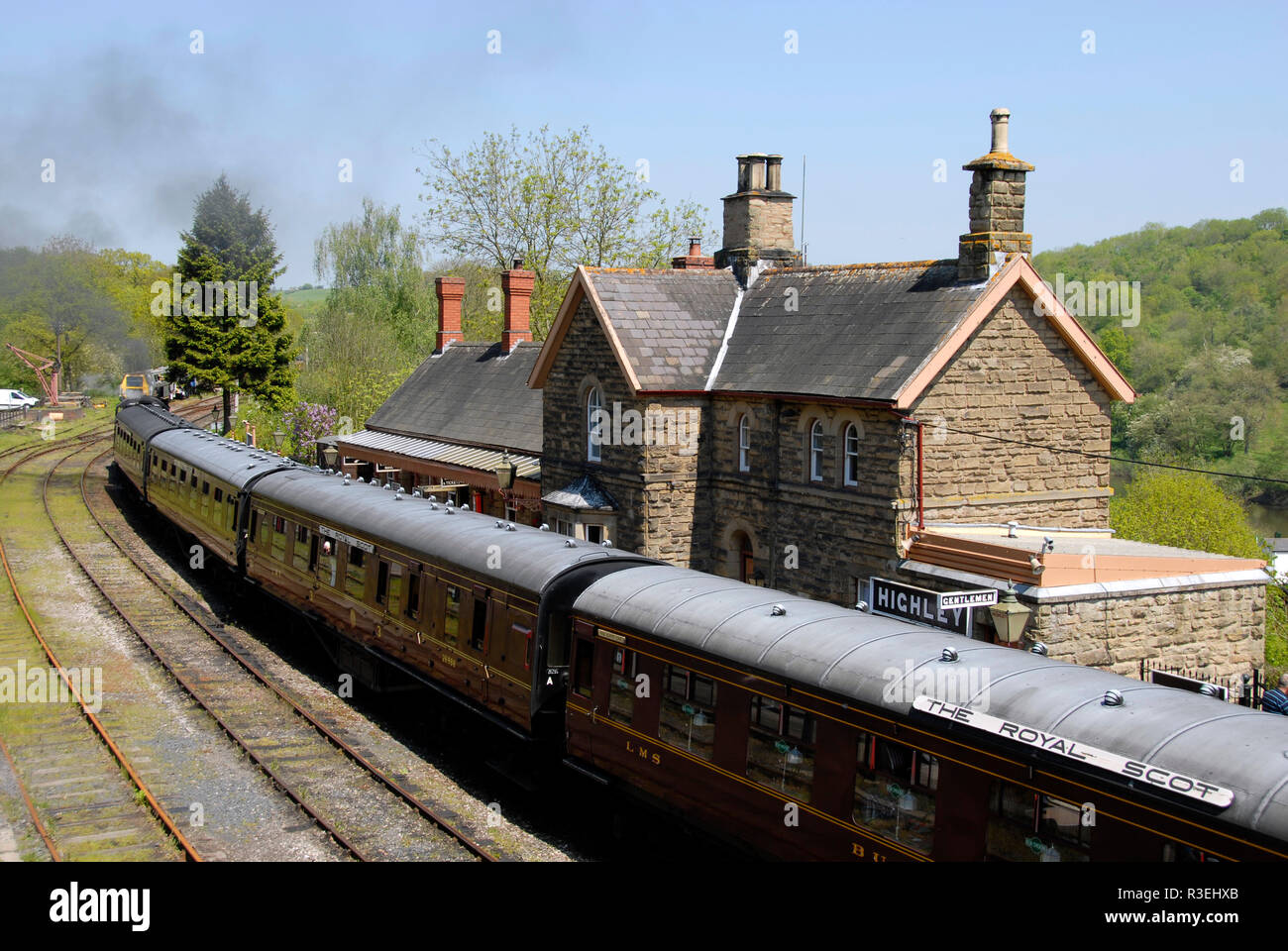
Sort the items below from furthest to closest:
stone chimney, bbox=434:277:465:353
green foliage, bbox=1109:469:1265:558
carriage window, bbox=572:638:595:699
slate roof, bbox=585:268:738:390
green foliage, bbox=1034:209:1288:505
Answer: green foliage, bbox=1034:209:1288:505
stone chimney, bbox=434:277:465:353
green foliage, bbox=1109:469:1265:558
slate roof, bbox=585:268:738:390
carriage window, bbox=572:638:595:699

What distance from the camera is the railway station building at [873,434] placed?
17781 mm

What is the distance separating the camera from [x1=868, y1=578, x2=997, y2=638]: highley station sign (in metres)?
15.9

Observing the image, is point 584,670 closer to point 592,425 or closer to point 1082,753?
point 1082,753

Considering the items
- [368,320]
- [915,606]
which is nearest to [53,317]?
[368,320]

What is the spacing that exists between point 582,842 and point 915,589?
7.34 metres

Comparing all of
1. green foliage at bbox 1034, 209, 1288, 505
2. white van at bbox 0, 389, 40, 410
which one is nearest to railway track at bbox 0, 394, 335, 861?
green foliage at bbox 1034, 209, 1288, 505

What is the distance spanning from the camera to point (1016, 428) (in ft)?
67.3

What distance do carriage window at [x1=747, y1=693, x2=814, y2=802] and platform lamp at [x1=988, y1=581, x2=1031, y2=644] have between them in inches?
272

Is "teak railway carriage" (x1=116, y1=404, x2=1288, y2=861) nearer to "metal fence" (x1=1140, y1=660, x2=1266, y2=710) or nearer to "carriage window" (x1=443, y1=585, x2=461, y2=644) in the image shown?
"carriage window" (x1=443, y1=585, x2=461, y2=644)

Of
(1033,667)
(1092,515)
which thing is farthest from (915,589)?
(1033,667)

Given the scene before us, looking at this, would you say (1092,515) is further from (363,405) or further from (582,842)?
(363,405)

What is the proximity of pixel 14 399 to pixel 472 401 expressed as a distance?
4997 cm
